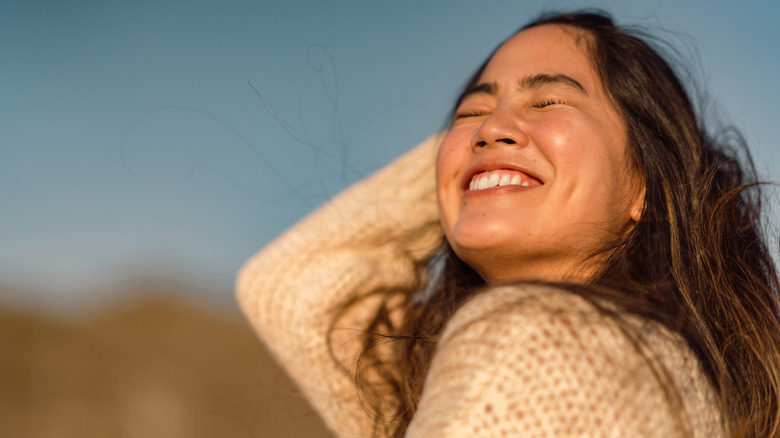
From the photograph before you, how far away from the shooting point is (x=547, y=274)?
1.98 meters

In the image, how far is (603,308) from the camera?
4.46 ft

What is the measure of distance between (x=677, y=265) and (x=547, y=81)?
70cm

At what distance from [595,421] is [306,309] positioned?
5.25ft

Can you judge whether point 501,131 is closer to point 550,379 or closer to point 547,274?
point 547,274

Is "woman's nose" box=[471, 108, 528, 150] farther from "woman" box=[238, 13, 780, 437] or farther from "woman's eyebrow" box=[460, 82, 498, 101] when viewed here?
"woman's eyebrow" box=[460, 82, 498, 101]

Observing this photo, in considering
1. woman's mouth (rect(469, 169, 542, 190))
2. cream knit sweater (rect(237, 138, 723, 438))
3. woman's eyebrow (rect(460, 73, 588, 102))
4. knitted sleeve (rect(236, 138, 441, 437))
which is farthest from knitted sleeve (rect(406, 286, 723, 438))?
knitted sleeve (rect(236, 138, 441, 437))

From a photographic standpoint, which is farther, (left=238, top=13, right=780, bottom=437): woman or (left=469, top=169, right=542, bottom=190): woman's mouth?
(left=469, top=169, right=542, bottom=190): woman's mouth

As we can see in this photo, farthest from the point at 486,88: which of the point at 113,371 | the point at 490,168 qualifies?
the point at 113,371

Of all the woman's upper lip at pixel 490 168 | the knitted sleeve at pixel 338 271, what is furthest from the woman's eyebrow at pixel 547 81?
the knitted sleeve at pixel 338 271

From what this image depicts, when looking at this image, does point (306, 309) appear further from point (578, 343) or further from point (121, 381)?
point (121, 381)

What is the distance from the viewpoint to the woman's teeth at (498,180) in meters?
1.97

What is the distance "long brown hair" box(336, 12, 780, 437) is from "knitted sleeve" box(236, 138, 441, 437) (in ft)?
0.49

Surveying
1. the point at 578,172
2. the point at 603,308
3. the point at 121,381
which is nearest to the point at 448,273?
Answer: the point at 578,172

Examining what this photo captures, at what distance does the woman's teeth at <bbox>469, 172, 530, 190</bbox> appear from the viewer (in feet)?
6.47
